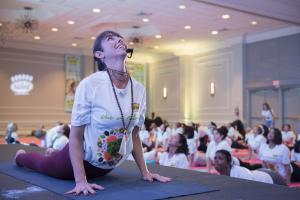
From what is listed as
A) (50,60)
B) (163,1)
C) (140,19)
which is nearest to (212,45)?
(140,19)

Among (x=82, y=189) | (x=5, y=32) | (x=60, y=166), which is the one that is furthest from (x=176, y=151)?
(x=5, y=32)

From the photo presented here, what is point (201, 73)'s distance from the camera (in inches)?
562

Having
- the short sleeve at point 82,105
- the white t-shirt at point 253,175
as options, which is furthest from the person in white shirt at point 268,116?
the short sleeve at point 82,105

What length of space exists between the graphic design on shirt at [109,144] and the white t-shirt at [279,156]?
368 centimetres

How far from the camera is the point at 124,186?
1.68 m

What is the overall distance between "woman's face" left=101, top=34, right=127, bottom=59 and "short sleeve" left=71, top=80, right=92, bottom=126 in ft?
0.65

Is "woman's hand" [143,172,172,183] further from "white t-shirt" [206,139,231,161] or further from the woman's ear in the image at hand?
"white t-shirt" [206,139,231,161]

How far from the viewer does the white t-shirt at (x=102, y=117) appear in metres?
1.68

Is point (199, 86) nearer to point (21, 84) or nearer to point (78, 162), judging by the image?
point (21, 84)

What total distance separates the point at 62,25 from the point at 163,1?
3811 millimetres

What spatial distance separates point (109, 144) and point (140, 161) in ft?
0.74

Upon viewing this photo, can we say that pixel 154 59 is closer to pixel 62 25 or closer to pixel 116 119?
pixel 62 25

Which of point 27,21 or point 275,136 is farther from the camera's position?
point 27,21

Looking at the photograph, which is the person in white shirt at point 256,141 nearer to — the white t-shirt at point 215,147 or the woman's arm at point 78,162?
the white t-shirt at point 215,147
